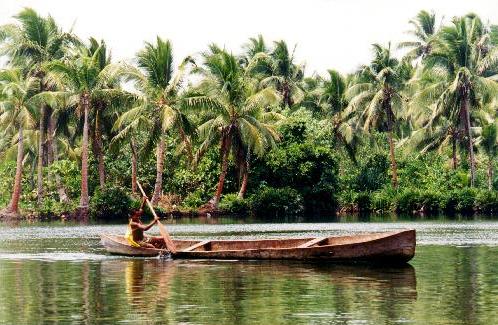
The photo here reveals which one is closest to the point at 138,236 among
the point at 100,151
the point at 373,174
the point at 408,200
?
the point at 100,151

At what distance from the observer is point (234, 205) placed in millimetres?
51844

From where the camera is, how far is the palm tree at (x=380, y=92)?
55.7 meters

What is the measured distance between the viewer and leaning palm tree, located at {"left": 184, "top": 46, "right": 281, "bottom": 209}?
161 feet

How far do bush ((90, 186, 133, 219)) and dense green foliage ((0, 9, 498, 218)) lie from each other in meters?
0.06

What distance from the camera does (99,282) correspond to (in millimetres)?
18359

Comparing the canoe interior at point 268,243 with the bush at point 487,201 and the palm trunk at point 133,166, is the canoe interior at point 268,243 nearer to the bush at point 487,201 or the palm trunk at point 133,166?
the palm trunk at point 133,166

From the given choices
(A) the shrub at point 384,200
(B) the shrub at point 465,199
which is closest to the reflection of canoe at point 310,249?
(B) the shrub at point 465,199

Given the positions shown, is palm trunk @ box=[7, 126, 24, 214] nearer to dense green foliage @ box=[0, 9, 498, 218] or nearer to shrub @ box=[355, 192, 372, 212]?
dense green foliage @ box=[0, 9, 498, 218]

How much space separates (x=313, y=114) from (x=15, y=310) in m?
50.3

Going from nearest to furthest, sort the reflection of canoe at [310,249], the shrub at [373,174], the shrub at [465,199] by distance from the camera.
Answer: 1. the reflection of canoe at [310,249]
2. the shrub at [465,199]
3. the shrub at [373,174]

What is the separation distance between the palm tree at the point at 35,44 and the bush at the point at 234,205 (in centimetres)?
1025

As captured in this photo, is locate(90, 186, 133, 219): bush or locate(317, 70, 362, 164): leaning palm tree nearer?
locate(90, 186, 133, 219): bush

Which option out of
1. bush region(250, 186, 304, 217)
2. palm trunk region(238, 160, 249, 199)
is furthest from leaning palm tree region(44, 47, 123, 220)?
bush region(250, 186, 304, 217)

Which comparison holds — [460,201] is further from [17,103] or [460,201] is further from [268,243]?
[268,243]
